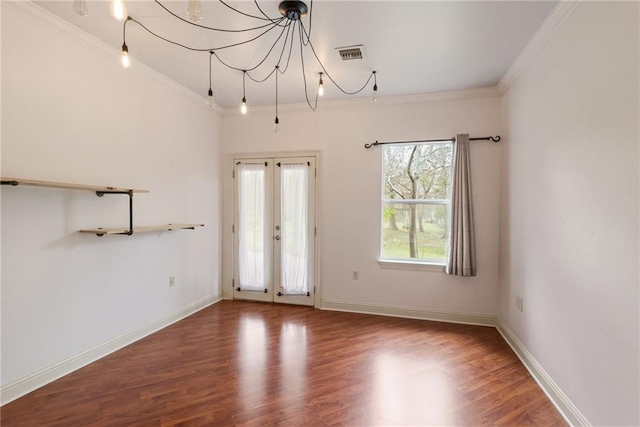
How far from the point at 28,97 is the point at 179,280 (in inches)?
89.8

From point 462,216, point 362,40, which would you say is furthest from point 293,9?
point 462,216

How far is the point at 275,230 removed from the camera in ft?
14.3

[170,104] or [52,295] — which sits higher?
[170,104]

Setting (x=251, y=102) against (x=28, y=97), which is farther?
(x=251, y=102)

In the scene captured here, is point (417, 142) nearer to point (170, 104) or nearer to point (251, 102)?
point (251, 102)

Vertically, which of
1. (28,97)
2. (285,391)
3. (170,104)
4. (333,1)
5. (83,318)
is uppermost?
(333,1)

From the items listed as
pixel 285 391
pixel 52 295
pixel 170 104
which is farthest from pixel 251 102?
pixel 285 391

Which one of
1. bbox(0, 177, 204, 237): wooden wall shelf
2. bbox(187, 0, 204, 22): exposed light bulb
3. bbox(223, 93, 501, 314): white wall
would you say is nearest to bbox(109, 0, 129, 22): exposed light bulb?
bbox(187, 0, 204, 22): exposed light bulb

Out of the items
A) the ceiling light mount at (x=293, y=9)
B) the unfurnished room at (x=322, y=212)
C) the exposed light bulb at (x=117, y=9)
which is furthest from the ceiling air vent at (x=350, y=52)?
the exposed light bulb at (x=117, y=9)

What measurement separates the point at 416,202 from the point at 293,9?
→ 262 cm

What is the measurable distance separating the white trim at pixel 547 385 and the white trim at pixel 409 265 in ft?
3.12

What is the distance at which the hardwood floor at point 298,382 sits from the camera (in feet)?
6.61

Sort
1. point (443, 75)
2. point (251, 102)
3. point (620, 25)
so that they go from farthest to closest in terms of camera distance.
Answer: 1. point (251, 102)
2. point (443, 75)
3. point (620, 25)

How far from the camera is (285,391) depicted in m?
2.28
